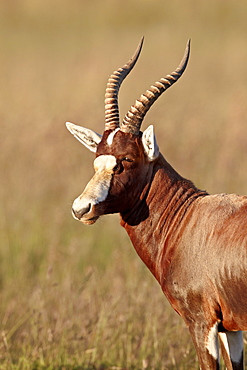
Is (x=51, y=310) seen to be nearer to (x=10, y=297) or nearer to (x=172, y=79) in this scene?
(x=10, y=297)

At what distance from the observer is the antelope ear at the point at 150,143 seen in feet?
19.8

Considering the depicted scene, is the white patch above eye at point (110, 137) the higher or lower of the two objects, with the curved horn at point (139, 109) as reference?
lower

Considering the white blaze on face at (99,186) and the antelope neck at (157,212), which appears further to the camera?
the antelope neck at (157,212)

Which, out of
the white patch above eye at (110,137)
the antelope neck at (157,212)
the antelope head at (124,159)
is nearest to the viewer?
the antelope head at (124,159)

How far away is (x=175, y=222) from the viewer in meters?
6.24

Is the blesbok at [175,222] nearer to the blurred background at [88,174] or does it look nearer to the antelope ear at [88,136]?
the antelope ear at [88,136]

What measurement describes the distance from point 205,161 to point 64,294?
17.4 ft

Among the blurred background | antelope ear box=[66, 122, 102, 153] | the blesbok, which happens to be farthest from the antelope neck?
antelope ear box=[66, 122, 102, 153]

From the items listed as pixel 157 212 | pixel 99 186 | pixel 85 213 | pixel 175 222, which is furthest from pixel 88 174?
pixel 85 213

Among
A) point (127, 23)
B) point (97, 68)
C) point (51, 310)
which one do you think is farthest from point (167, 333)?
point (127, 23)

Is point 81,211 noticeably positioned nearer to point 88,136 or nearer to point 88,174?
point 88,136

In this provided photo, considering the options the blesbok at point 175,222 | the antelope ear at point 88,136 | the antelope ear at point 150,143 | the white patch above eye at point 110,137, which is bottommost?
the blesbok at point 175,222

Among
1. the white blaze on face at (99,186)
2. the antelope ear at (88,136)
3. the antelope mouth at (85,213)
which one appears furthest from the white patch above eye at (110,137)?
the antelope mouth at (85,213)

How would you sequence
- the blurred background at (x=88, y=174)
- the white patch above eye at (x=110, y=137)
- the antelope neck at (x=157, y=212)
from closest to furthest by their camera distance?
the white patch above eye at (x=110, y=137), the antelope neck at (x=157, y=212), the blurred background at (x=88, y=174)
